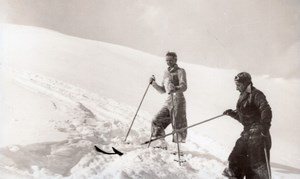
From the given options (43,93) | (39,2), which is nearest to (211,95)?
(43,93)

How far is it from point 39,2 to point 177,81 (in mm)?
1774

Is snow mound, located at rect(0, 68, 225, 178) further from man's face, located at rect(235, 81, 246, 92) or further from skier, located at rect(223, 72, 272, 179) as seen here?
man's face, located at rect(235, 81, 246, 92)

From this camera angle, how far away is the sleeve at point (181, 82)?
15.3ft

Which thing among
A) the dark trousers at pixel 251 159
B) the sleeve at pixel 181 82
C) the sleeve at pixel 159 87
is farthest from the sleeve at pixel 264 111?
the sleeve at pixel 159 87

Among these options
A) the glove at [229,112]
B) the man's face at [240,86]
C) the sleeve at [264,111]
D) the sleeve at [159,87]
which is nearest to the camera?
the sleeve at [264,111]

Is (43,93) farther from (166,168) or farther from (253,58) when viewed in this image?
(253,58)

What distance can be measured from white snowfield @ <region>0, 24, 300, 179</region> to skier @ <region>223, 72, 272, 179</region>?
214 mm

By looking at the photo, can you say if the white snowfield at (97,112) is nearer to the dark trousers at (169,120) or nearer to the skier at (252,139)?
the dark trousers at (169,120)

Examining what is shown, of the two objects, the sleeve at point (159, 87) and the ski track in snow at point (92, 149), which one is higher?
the sleeve at point (159, 87)

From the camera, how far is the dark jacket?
434 cm

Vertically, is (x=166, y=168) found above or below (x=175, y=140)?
below

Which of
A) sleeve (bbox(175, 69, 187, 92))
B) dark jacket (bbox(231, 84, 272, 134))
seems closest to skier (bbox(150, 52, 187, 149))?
sleeve (bbox(175, 69, 187, 92))

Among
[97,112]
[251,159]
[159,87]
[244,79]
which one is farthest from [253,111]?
[97,112]

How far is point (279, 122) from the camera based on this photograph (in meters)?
5.03
